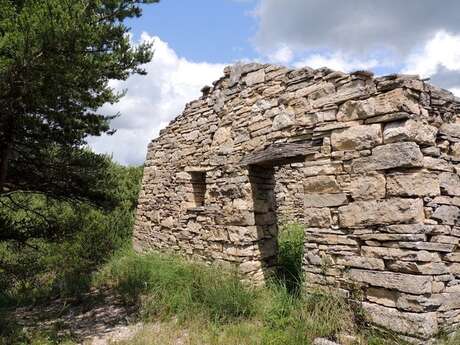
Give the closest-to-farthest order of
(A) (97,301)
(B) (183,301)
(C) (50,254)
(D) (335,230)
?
(D) (335,230) < (B) (183,301) < (A) (97,301) < (C) (50,254)

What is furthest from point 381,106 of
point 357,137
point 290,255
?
point 290,255

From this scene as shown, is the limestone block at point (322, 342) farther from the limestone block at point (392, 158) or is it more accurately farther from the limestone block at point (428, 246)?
A: the limestone block at point (392, 158)

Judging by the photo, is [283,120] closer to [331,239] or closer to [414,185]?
[331,239]

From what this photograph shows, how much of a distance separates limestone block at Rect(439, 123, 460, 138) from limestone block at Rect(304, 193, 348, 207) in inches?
46.4

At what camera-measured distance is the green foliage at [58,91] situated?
366 centimetres

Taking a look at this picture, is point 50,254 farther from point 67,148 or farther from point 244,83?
point 244,83

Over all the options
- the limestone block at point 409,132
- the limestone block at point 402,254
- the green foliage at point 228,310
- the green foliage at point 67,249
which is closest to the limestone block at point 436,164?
the limestone block at point 409,132

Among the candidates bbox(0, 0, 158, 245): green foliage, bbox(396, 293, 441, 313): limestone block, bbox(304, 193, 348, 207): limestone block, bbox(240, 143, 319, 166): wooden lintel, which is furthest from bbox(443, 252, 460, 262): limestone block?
bbox(0, 0, 158, 245): green foliage

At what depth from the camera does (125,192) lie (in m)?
11.1

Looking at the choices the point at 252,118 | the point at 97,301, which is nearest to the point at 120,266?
the point at 97,301

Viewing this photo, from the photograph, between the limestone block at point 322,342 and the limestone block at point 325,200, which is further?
the limestone block at point 325,200

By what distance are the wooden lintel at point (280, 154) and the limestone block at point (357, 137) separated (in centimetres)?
30

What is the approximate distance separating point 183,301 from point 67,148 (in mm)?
Result: 2812

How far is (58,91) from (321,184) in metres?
3.13
